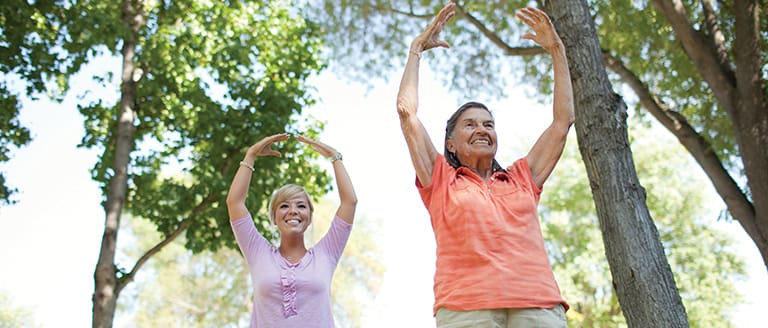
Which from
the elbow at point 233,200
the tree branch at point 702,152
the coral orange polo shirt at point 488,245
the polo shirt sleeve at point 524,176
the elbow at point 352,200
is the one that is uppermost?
the tree branch at point 702,152

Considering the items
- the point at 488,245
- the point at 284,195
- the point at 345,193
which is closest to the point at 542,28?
the point at 488,245

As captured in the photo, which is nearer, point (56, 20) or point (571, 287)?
point (56, 20)

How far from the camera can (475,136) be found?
3008mm

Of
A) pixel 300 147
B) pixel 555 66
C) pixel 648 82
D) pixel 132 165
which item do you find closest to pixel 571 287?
pixel 648 82

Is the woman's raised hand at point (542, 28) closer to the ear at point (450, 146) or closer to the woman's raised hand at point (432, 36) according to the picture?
the woman's raised hand at point (432, 36)

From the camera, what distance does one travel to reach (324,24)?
11453 millimetres

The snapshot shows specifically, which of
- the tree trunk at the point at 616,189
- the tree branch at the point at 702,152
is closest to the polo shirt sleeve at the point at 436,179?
the tree trunk at the point at 616,189

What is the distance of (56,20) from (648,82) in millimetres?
8141

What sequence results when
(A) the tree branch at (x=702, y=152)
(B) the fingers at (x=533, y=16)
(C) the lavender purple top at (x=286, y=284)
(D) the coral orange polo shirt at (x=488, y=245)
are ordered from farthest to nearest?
(A) the tree branch at (x=702, y=152)
(C) the lavender purple top at (x=286, y=284)
(B) the fingers at (x=533, y=16)
(D) the coral orange polo shirt at (x=488, y=245)

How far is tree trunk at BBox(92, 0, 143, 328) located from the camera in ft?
30.1

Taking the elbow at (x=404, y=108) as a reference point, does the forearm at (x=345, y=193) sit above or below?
above

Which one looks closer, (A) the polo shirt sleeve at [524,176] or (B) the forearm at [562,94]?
(A) the polo shirt sleeve at [524,176]

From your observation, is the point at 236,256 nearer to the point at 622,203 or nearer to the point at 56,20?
the point at 56,20

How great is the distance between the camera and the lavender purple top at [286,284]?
3.69 metres
